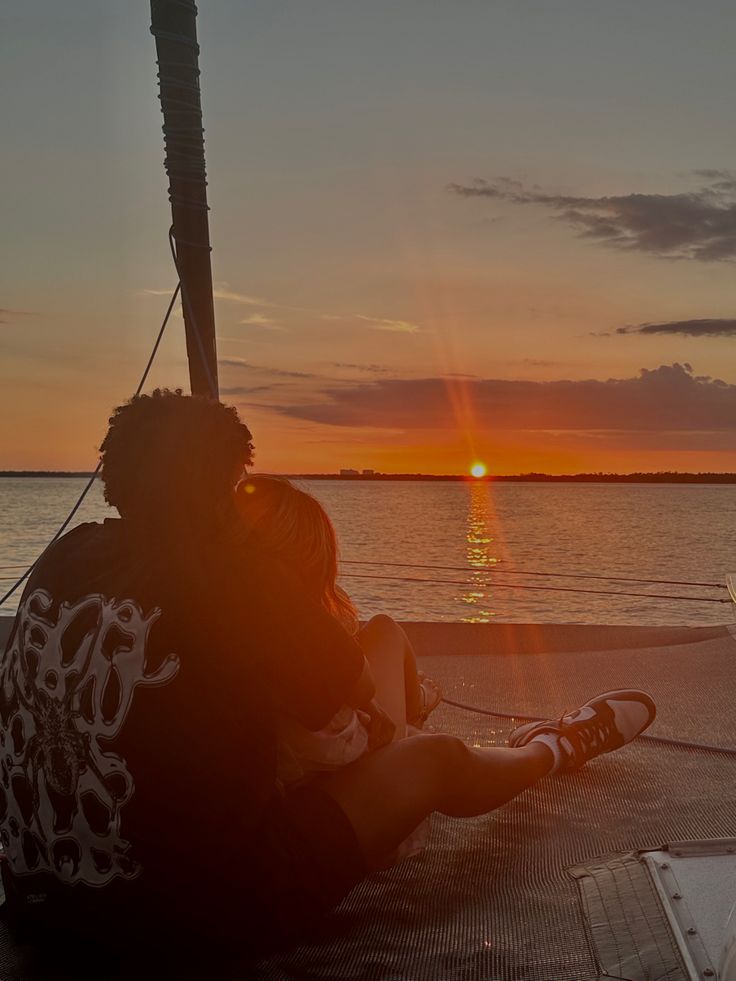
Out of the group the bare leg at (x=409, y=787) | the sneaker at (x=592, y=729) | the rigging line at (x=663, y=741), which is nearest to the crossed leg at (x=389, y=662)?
the bare leg at (x=409, y=787)

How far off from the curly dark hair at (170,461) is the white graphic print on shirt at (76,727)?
167mm

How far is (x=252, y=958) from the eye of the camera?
171 centimetres

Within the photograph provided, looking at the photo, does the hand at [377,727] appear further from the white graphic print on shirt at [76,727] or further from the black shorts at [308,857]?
the white graphic print on shirt at [76,727]

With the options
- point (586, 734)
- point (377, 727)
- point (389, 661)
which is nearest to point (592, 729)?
point (586, 734)

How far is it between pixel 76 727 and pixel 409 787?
2.27 ft

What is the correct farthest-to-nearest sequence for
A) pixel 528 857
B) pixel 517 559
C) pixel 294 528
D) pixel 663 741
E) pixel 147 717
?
pixel 517 559
pixel 663 741
pixel 528 857
pixel 294 528
pixel 147 717

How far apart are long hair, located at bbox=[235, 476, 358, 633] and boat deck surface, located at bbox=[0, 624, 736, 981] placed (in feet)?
1.95

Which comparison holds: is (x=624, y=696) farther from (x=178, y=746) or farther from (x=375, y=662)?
(x=178, y=746)

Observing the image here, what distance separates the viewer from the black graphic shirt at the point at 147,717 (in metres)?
1.52

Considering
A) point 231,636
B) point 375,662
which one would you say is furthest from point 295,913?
point 375,662

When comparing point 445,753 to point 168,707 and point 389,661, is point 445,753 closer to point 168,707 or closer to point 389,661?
point 389,661

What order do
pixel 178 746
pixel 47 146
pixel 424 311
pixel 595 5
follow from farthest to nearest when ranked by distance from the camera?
pixel 424 311, pixel 595 5, pixel 47 146, pixel 178 746

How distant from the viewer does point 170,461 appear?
62.2 inches

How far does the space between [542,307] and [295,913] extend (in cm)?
1240
